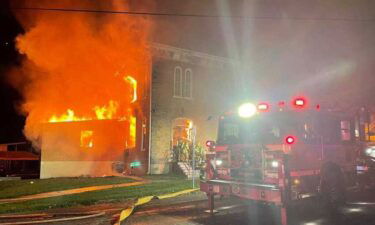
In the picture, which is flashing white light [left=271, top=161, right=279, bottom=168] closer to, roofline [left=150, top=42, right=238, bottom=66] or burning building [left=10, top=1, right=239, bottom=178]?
burning building [left=10, top=1, right=239, bottom=178]

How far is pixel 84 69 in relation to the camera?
2283cm

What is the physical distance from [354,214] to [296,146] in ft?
8.37

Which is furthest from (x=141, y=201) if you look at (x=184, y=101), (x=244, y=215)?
(x=184, y=101)

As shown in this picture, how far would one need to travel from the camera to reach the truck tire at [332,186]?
763 cm

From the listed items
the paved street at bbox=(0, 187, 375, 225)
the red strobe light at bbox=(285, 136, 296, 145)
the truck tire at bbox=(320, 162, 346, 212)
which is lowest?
the paved street at bbox=(0, 187, 375, 225)

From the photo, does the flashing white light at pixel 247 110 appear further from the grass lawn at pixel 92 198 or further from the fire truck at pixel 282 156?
the grass lawn at pixel 92 198

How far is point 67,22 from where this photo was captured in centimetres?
2188

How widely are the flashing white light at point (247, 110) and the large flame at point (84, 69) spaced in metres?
12.2

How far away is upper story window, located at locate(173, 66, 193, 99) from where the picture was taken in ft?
66.4

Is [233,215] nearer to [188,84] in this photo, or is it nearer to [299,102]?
[299,102]

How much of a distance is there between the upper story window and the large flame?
1820 mm

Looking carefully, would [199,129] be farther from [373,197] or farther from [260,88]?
[373,197]

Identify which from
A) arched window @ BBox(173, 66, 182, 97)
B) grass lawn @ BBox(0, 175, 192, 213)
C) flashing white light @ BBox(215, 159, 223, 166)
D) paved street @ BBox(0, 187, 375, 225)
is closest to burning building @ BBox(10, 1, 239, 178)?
arched window @ BBox(173, 66, 182, 97)

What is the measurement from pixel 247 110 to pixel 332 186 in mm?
2528
